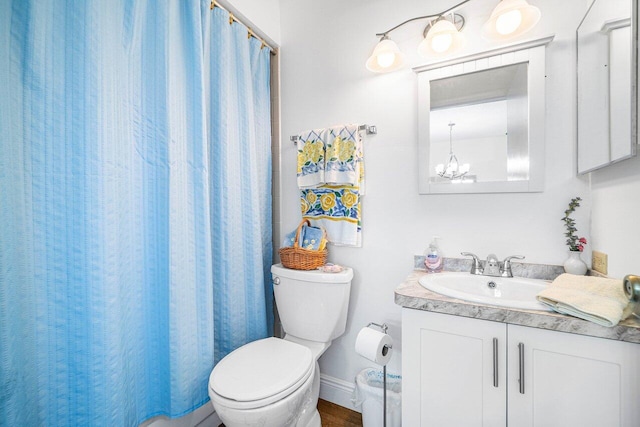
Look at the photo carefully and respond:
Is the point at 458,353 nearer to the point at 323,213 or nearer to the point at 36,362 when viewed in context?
the point at 323,213

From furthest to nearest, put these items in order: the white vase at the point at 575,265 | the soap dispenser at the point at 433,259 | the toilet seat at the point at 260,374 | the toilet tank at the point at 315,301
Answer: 1. the toilet tank at the point at 315,301
2. the soap dispenser at the point at 433,259
3. the white vase at the point at 575,265
4. the toilet seat at the point at 260,374

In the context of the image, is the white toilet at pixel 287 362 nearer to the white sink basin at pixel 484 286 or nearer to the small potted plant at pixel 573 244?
the white sink basin at pixel 484 286

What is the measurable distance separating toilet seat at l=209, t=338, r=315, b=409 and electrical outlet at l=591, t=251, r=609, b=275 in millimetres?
1212

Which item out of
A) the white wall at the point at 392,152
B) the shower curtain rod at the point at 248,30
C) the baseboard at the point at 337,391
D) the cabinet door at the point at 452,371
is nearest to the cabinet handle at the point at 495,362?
the cabinet door at the point at 452,371

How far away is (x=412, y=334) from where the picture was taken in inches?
40.7

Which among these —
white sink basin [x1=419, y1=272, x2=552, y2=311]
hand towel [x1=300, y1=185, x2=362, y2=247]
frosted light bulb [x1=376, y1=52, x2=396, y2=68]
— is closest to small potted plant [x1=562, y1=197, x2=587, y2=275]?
white sink basin [x1=419, y1=272, x2=552, y2=311]

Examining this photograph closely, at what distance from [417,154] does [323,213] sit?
0.62 metres

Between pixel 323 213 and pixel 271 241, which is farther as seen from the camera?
pixel 271 241

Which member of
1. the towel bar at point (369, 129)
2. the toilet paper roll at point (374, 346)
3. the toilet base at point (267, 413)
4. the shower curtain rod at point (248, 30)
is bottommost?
the toilet base at point (267, 413)

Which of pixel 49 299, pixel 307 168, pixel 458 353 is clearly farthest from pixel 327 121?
pixel 49 299

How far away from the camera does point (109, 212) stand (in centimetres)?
95

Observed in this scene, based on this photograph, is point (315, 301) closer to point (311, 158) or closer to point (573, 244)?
point (311, 158)

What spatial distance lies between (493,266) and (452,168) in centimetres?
50

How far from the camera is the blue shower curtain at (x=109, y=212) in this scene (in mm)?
797
